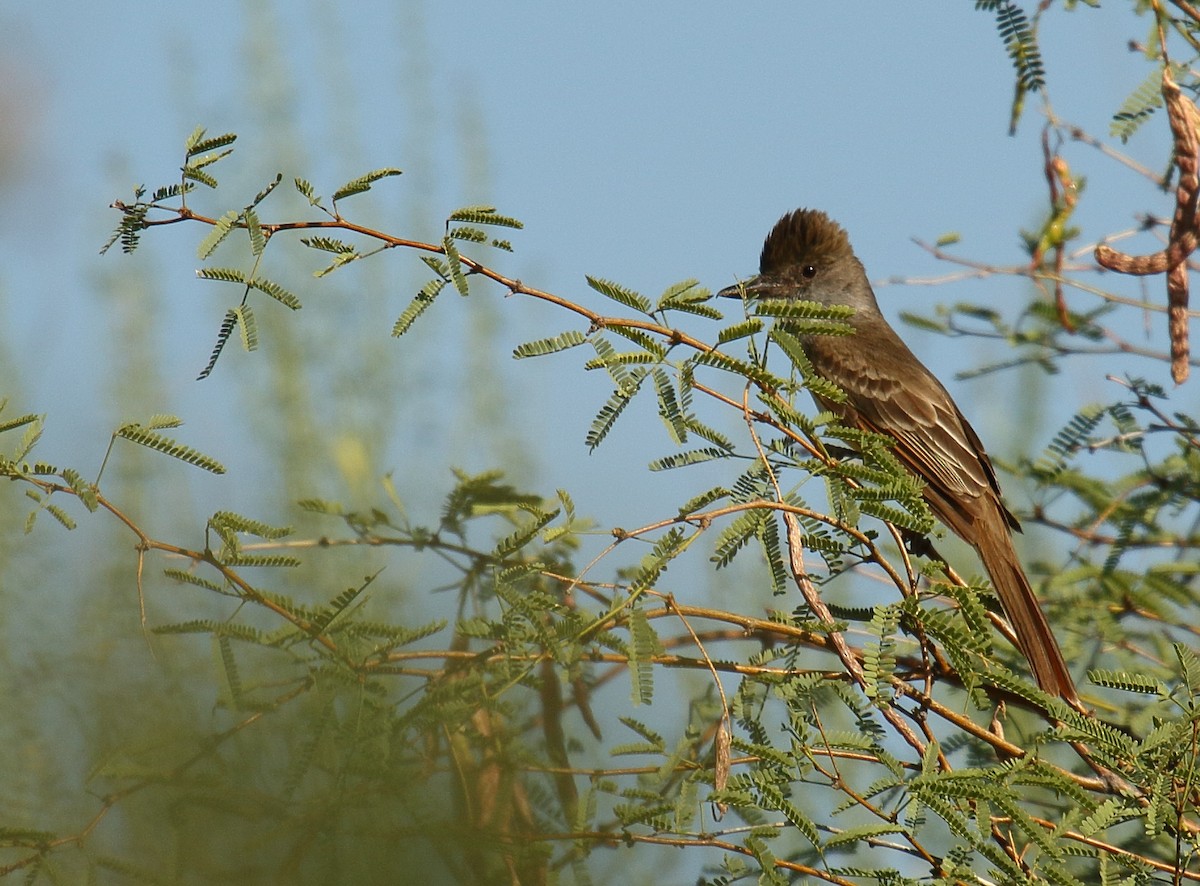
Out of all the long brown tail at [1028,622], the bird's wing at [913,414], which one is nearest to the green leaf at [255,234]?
the long brown tail at [1028,622]

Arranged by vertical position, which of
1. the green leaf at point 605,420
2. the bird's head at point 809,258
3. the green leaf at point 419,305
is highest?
the bird's head at point 809,258

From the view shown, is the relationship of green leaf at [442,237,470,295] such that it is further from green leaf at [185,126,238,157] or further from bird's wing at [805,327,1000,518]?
bird's wing at [805,327,1000,518]

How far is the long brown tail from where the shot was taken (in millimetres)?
3977

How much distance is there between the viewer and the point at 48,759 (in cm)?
164

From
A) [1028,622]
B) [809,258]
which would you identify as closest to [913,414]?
[809,258]

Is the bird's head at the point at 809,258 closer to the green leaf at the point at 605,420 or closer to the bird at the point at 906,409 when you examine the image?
the bird at the point at 906,409

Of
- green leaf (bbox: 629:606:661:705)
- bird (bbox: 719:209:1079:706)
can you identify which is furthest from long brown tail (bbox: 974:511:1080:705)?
green leaf (bbox: 629:606:661:705)

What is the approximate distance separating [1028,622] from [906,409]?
1830mm

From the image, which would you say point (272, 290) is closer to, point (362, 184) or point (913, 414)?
point (362, 184)

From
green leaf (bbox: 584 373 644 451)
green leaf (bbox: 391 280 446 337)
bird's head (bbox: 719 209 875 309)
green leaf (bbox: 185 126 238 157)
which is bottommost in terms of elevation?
green leaf (bbox: 584 373 644 451)

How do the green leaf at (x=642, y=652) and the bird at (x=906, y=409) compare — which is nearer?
the green leaf at (x=642, y=652)

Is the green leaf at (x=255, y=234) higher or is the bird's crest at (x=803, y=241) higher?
the bird's crest at (x=803, y=241)

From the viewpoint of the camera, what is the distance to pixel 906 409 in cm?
587

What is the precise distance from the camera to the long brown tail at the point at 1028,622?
Result: 3977mm
